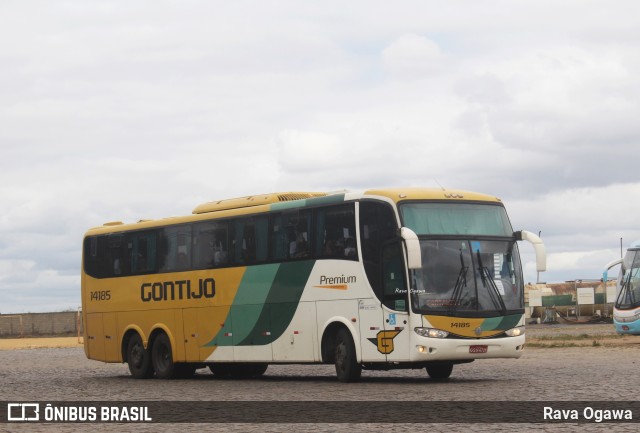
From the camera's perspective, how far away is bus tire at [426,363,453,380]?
24516 millimetres

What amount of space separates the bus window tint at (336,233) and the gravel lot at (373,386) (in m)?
2.41

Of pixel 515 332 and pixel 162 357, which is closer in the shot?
A: pixel 515 332

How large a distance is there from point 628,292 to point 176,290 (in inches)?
850

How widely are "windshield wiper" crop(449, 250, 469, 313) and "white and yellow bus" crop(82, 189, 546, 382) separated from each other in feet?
0.06

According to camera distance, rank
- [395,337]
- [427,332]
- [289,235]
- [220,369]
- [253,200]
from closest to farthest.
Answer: [427,332], [395,337], [289,235], [253,200], [220,369]

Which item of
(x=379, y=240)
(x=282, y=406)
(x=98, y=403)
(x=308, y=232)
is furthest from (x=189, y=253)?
(x=282, y=406)

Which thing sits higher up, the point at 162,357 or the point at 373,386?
the point at 162,357

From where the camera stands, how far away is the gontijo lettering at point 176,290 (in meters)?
27.3

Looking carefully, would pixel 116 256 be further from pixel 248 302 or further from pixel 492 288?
pixel 492 288

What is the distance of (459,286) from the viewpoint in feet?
73.9

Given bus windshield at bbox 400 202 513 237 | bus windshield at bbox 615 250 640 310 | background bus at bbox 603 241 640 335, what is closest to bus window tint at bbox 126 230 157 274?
bus windshield at bbox 400 202 513 237

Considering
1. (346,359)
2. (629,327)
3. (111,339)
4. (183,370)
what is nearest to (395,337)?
(346,359)

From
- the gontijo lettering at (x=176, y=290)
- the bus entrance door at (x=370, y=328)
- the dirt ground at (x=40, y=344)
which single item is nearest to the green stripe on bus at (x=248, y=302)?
the gontijo lettering at (x=176, y=290)

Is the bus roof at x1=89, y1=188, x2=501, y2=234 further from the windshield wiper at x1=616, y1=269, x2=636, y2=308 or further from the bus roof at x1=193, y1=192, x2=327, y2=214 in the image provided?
the windshield wiper at x1=616, y1=269, x2=636, y2=308
